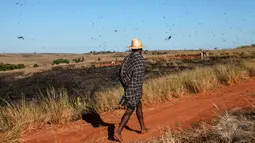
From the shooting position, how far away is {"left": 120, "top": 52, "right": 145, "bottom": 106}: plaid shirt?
7617 millimetres

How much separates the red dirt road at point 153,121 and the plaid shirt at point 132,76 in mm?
799

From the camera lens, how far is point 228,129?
19.1 feet

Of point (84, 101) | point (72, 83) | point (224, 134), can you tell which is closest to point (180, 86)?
point (84, 101)

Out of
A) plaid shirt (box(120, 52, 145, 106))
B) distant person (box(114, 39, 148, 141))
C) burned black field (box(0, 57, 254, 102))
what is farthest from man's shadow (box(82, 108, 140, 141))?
burned black field (box(0, 57, 254, 102))

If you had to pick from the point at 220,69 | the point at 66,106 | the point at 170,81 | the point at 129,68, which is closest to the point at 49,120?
the point at 66,106

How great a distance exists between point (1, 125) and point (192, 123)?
4.26m

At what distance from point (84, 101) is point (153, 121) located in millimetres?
3134

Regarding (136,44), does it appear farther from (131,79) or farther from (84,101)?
(84,101)

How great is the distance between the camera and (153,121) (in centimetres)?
905

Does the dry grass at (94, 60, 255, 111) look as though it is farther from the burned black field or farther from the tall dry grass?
the burned black field

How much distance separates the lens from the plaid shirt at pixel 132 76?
300 inches

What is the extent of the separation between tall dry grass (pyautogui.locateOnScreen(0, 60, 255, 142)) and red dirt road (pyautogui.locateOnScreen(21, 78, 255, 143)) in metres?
0.37

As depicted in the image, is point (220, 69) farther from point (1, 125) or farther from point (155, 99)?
point (1, 125)

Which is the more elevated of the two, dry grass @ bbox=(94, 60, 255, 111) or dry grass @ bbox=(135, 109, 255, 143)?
dry grass @ bbox=(135, 109, 255, 143)
